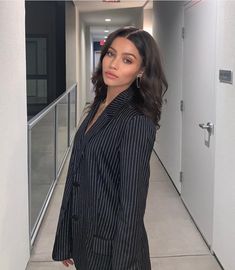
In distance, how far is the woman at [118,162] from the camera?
50.9 inches

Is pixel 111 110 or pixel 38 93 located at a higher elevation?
pixel 111 110

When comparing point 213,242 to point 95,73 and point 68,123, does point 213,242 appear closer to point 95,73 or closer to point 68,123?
point 95,73

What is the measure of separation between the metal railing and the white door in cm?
129

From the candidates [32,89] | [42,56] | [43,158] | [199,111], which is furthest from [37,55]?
[199,111]

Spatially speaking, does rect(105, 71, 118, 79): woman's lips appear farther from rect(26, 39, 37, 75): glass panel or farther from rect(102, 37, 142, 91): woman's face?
rect(26, 39, 37, 75): glass panel

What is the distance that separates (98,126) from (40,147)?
2366mm

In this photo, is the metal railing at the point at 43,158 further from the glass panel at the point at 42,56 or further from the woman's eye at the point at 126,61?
the glass panel at the point at 42,56

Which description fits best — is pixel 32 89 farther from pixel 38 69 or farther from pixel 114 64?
pixel 114 64

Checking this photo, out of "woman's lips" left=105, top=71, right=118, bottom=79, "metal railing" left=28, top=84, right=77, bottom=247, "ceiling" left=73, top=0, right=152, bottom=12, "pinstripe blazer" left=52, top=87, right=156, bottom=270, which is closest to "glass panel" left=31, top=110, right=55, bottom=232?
"metal railing" left=28, top=84, right=77, bottom=247

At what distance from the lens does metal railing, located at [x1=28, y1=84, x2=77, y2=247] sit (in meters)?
3.17

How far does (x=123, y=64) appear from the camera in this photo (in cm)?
141

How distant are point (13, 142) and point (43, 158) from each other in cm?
153

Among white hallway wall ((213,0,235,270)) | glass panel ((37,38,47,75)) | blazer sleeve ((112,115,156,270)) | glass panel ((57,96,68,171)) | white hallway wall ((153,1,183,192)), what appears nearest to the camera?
blazer sleeve ((112,115,156,270))

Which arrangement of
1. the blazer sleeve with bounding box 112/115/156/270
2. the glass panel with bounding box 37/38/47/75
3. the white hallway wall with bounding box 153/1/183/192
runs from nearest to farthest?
the blazer sleeve with bounding box 112/115/156/270 → the white hallway wall with bounding box 153/1/183/192 → the glass panel with bounding box 37/38/47/75
